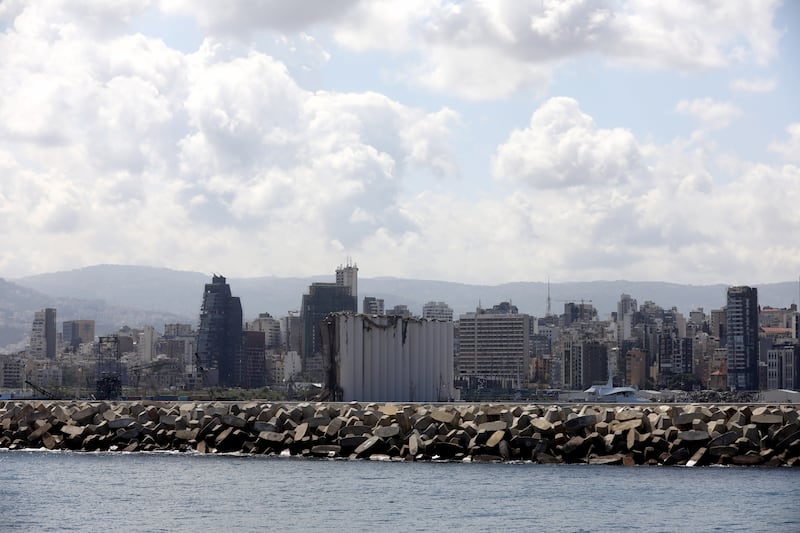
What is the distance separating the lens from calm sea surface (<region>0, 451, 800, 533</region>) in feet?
93.0

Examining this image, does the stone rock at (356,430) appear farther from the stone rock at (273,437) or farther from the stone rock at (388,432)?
the stone rock at (273,437)

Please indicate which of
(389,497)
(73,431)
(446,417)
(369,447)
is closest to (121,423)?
(73,431)

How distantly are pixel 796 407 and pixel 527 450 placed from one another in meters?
7.17

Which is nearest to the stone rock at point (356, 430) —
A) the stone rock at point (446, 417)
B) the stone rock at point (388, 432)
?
the stone rock at point (388, 432)

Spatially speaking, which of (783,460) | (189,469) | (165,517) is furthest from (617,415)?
(165,517)

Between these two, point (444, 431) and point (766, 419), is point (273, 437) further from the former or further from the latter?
point (766, 419)

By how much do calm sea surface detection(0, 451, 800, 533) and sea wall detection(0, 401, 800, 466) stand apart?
40.9 inches

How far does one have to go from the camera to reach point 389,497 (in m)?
31.8

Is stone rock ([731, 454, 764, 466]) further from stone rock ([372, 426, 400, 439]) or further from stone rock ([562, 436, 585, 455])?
stone rock ([372, 426, 400, 439])

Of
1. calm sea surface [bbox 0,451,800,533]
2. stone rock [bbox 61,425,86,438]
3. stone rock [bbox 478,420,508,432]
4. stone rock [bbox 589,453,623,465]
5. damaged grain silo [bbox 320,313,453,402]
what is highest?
damaged grain silo [bbox 320,313,453,402]

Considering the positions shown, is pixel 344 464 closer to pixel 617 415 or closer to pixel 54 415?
pixel 617 415

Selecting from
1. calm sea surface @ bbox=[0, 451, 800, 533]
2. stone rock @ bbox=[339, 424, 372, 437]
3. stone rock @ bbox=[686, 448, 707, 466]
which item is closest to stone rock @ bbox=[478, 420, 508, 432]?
calm sea surface @ bbox=[0, 451, 800, 533]

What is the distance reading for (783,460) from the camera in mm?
36688

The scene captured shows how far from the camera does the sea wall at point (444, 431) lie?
1476 inches
